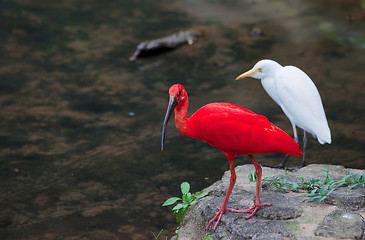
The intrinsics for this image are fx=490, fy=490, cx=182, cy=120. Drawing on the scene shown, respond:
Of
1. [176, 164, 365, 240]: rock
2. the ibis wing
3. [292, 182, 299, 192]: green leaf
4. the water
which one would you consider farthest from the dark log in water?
the ibis wing

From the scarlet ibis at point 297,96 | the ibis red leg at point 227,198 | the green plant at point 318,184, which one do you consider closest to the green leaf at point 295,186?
the green plant at point 318,184

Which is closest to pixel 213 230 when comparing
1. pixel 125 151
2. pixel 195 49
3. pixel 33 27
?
pixel 125 151

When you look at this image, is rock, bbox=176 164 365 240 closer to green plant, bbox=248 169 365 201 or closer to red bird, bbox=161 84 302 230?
green plant, bbox=248 169 365 201

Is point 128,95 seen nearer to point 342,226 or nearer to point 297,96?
point 297,96

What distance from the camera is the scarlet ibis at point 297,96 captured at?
165 inches

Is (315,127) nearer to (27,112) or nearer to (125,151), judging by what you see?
(125,151)

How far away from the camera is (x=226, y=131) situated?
3027mm

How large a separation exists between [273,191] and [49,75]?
4821 mm

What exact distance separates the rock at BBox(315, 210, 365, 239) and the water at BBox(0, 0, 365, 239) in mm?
1616

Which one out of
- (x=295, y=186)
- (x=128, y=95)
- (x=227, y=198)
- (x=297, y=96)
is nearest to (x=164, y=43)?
(x=128, y=95)

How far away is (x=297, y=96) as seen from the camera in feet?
14.1

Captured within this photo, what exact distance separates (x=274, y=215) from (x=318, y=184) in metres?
0.48

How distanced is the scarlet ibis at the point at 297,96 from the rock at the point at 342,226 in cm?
117

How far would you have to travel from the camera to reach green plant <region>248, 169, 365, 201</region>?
3.22 metres
